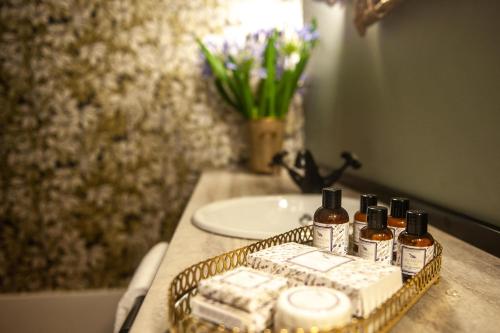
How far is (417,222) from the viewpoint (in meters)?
0.57

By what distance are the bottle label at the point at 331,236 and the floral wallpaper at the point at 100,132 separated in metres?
1.39

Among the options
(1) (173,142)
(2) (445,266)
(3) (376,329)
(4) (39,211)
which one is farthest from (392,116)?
(4) (39,211)

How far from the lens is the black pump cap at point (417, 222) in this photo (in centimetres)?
57

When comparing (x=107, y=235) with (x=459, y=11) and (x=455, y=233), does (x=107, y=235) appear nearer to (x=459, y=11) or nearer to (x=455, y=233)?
(x=455, y=233)

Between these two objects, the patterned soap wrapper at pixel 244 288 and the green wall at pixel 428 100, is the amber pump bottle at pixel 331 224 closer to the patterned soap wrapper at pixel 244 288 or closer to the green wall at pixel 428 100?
the patterned soap wrapper at pixel 244 288

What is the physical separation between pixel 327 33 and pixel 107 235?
1.42 metres

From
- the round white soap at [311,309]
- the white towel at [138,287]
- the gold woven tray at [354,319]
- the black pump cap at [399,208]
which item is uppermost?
the black pump cap at [399,208]

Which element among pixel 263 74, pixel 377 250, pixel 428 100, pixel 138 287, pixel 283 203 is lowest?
pixel 138 287

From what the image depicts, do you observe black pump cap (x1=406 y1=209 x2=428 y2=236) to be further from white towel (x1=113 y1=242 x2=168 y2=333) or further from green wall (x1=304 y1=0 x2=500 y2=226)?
white towel (x1=113 y1=242 x2=168 y2=333)

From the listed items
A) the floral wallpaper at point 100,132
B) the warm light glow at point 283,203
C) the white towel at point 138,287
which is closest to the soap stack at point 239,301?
the white towel at point 138,287

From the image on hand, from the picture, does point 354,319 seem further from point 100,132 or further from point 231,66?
point 100,132

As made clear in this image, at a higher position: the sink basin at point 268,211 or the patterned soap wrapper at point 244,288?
the patterned soap wrapper at point 244,288

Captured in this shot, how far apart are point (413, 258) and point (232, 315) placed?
11.8 inches

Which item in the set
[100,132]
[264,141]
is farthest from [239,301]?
[100,132]
